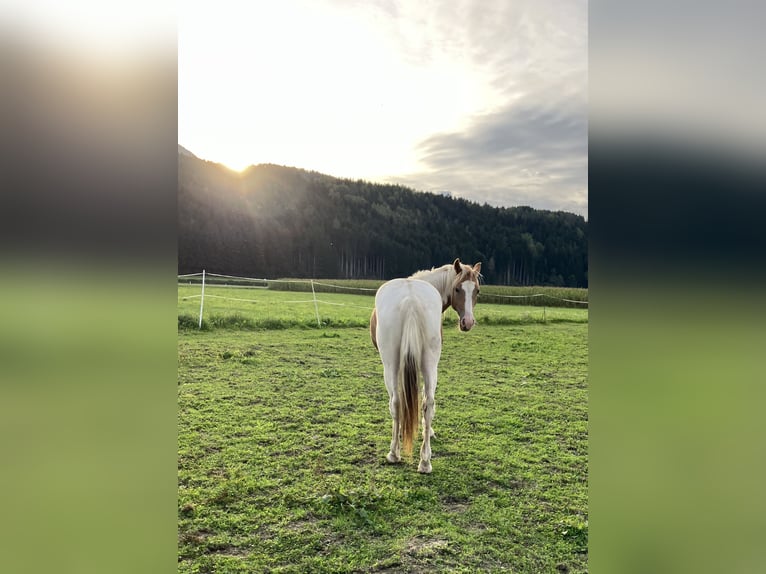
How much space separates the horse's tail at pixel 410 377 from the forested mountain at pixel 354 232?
94.4 ft

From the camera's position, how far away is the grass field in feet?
8.50

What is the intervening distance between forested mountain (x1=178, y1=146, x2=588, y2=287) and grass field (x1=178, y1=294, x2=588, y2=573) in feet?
85.4

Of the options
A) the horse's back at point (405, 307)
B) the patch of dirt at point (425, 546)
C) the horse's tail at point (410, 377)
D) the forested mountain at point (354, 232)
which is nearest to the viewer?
the patch of dirt at point (425, 546)

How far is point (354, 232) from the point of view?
38.4m

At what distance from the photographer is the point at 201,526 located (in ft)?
9.25

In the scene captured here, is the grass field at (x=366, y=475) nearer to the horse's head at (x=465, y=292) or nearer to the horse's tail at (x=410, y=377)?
the horse's tail at (x=410, y=377)

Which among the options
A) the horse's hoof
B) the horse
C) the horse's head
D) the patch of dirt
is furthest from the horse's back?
the patch of dirt

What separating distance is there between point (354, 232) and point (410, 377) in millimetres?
35312

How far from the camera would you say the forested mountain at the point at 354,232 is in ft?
106

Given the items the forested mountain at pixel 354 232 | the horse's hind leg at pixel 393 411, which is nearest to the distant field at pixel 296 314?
the horse's hind leg at pixel 393 411

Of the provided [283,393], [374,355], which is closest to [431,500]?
[283,393]
